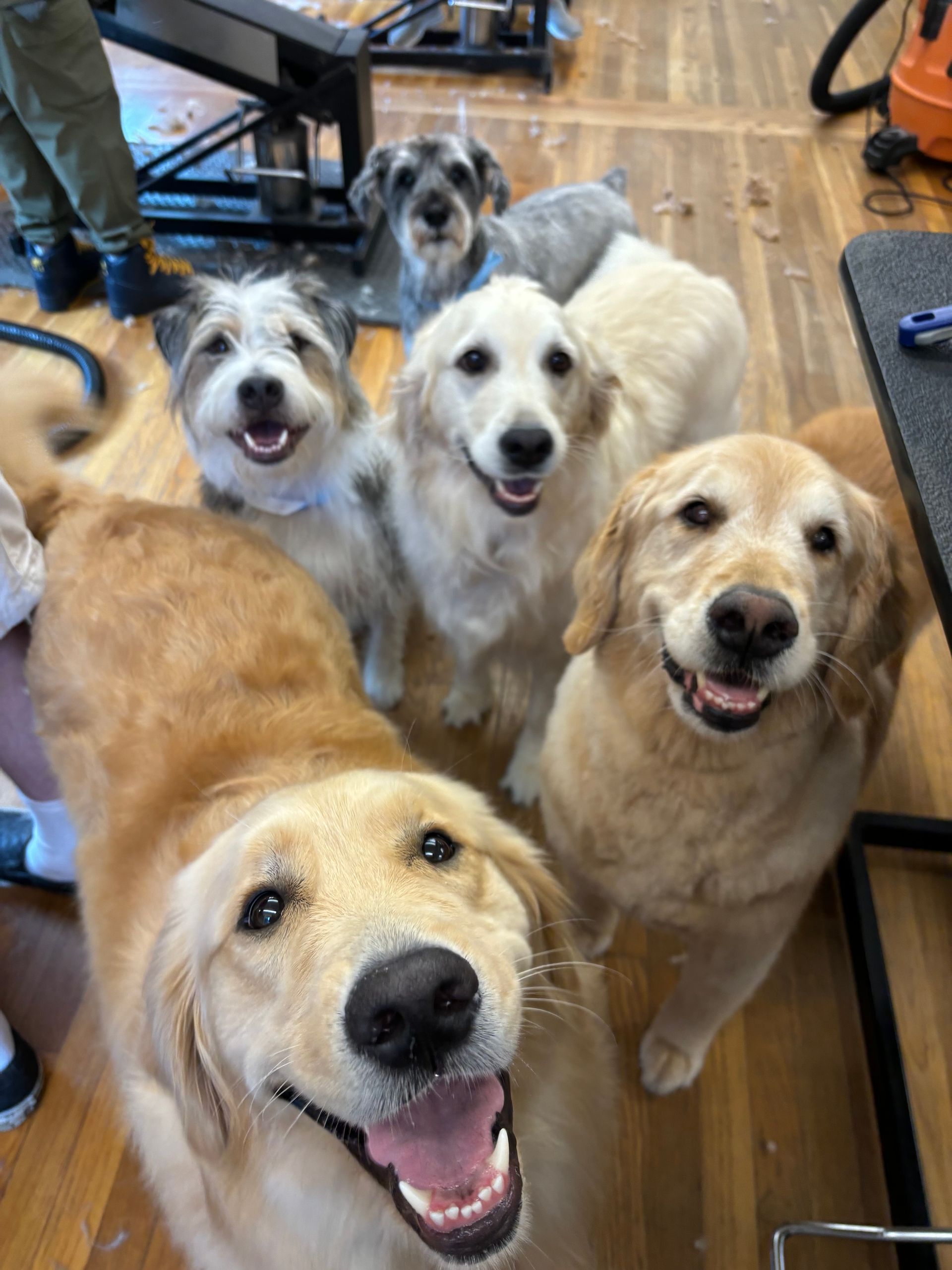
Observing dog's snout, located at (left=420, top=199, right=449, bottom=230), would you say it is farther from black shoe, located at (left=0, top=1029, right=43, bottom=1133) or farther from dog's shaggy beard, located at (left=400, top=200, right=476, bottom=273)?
black shoe, located at (left=0, top=1029, right=43, bottom=1133)

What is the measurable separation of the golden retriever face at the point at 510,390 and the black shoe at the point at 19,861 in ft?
4.60

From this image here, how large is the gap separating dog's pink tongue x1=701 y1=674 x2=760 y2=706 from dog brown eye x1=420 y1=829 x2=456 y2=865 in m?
0.46

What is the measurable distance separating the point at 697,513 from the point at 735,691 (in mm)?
293

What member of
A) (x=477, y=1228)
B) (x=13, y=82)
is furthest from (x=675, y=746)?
(x=13, y=82)

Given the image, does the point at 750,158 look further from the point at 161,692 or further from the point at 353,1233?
the point at 353,1233

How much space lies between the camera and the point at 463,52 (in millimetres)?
4914

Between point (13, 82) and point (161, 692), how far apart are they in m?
2.82

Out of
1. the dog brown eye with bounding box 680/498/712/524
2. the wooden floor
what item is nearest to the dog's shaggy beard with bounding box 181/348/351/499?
the wooden floor

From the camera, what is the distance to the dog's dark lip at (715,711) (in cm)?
116

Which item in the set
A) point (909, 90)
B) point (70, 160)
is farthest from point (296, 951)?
point (909, 90)

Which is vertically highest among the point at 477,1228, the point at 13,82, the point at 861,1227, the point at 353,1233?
the point at 13,82

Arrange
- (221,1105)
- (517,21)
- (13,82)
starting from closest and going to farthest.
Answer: (221,1105), (13,82), (517,21)

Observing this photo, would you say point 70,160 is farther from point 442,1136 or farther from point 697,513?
point 442,1136

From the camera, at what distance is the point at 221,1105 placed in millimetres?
952
